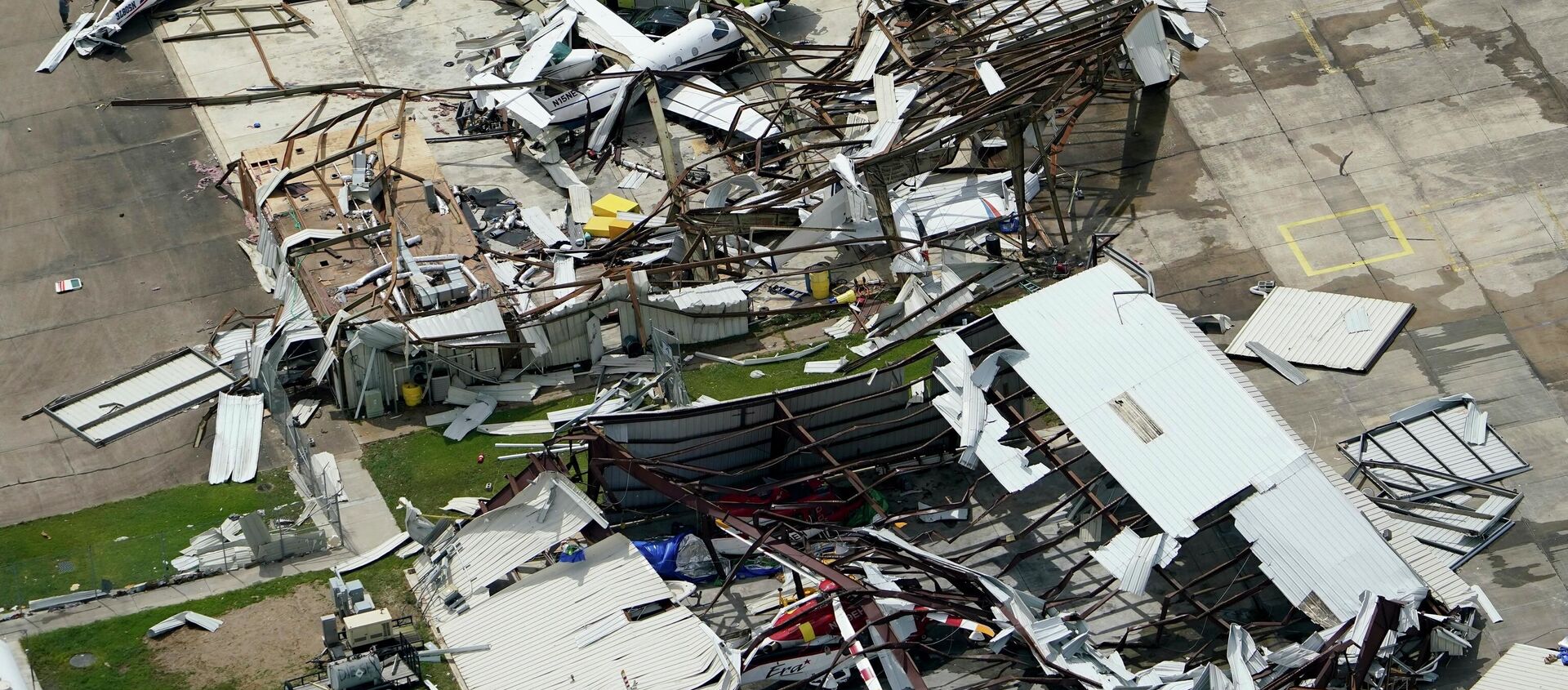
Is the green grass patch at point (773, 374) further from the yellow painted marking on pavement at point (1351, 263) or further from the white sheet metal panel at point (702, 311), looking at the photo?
the yellow painted marking on pavement at point (1351, 263)

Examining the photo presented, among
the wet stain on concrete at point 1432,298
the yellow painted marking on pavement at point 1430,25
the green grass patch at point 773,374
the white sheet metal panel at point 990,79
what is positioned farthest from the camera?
the yellow painted marking on pavement at point 1430,25

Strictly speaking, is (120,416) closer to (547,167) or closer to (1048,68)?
(547,167)

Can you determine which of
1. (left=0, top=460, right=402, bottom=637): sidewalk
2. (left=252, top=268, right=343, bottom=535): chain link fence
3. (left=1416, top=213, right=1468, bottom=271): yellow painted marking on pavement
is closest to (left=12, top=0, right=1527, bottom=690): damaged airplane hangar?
(left=252, top=268, right=343, bottom=535): chain link fence

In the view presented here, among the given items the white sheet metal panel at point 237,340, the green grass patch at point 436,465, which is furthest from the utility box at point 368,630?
the white sheet metal panel at point 237,340

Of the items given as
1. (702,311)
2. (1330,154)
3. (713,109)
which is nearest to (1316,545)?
(702,311)

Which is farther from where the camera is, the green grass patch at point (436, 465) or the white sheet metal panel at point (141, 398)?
the white sheet metal panel at point (141, 398)

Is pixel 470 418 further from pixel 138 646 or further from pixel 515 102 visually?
pixel 515 102

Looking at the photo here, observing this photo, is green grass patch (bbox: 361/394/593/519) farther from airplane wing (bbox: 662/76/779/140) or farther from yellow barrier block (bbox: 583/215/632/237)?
airplane wing (bbox: 662/76/779/140)
